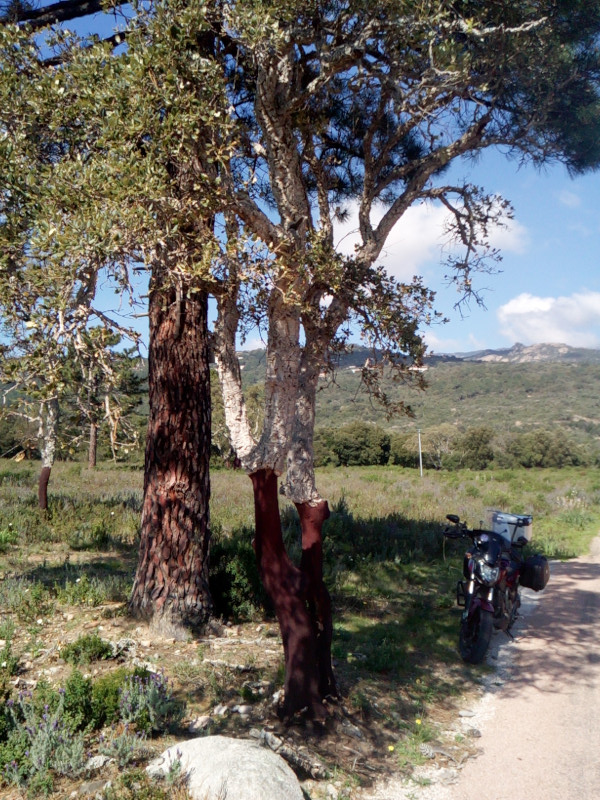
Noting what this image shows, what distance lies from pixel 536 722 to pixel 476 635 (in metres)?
1.41

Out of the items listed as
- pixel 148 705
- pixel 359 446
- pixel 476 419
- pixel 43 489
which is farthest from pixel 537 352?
pixel 148 705

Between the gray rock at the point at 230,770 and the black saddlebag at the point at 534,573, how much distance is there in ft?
15.8

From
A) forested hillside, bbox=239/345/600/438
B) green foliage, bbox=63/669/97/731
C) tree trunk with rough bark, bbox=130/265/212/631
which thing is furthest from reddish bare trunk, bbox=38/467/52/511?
forested hillside, bbox=239/345/600/438

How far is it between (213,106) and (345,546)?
7.56 metres

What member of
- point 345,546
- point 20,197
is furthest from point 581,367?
point 20,197

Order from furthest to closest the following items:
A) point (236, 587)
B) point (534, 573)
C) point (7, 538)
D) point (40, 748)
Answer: point (7, 538), point (534, 573), point (236, 587), point (40, 748)

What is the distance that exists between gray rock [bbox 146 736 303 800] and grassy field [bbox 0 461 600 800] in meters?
0.26

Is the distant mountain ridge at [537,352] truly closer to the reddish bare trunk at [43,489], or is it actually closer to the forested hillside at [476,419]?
the forested hillside at [476,419]

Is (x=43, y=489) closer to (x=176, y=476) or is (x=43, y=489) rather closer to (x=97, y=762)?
(x=176, y=476)

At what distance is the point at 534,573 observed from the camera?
7848mm

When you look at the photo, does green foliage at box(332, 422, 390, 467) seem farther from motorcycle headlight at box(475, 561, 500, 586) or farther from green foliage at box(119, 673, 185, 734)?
green foliage at box(119, 673, 185, 734)

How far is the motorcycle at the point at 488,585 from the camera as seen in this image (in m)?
6.80

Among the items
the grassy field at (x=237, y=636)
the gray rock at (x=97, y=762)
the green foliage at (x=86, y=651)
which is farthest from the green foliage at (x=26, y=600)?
the gray rock at (x=97, y=762)

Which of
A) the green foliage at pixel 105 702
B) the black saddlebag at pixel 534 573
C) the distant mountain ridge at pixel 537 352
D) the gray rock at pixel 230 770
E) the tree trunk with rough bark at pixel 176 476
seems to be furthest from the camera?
the distant mountain ridge at pixel 537 352
